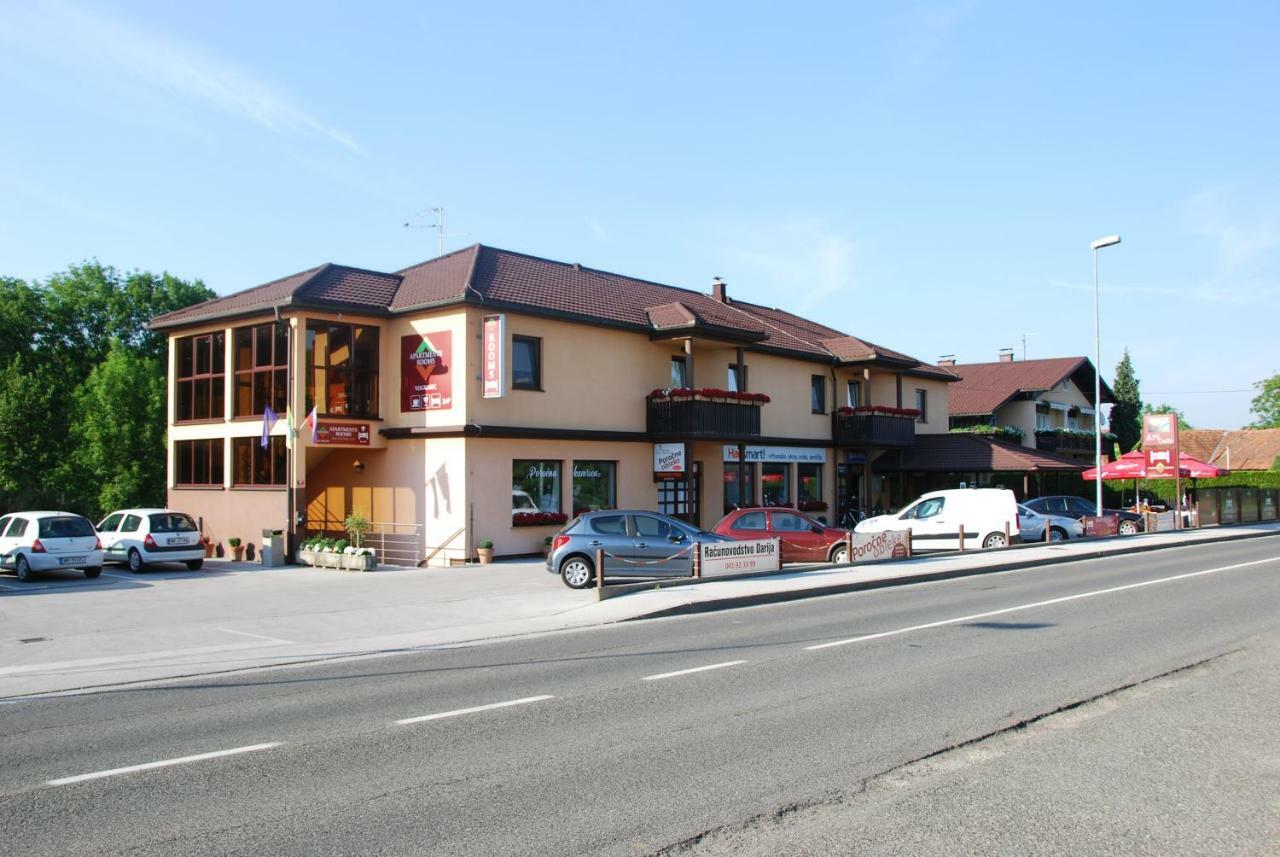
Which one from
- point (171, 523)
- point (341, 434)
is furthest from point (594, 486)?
point (171, 523)

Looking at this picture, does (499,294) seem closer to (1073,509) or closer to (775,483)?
(775,483)

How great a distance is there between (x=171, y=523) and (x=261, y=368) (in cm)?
501

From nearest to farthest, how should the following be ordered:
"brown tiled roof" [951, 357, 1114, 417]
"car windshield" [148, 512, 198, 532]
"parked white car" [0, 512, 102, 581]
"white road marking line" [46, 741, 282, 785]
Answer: "white road marking line" [46, 741, 282, 785] < "parked white car" [0, 512, 102, 581] < "car windshield" [148, 512, 198, 532] < "brown tiled roof" [951, 357, 1114, 417]

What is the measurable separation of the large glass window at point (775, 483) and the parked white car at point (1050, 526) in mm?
7875

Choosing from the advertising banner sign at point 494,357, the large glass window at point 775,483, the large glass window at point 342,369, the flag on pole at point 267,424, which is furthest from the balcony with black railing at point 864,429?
the flag on pole at point 267,424

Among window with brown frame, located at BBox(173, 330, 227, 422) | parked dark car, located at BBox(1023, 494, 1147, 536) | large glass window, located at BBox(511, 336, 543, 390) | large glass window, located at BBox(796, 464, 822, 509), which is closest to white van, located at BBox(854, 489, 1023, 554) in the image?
parked dark car, located at BBox(1023, 494, 1147, 536)

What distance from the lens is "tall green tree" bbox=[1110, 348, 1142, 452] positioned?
224 ft

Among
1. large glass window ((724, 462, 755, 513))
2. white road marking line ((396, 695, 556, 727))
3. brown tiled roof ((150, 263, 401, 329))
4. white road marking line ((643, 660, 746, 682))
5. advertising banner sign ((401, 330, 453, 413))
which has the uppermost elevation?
brown tiled roof ((150, 263, 401, 329))

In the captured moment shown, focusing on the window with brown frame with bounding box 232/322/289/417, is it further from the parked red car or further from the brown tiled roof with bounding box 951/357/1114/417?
the brown tiled roof with bounding box 951/357/1114/417

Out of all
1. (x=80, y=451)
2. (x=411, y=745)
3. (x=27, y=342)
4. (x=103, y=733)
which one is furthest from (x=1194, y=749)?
(x=27, y=342)

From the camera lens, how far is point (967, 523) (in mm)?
28375

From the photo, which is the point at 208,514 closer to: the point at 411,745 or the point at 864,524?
the point at 864,524

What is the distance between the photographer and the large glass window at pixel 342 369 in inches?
1069

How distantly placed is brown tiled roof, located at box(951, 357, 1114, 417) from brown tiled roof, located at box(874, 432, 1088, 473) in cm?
883
